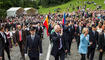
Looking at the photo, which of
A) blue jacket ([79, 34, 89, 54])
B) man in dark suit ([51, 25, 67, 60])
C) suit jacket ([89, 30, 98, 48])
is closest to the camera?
man in dark suit ([51, 25, 67, 60])

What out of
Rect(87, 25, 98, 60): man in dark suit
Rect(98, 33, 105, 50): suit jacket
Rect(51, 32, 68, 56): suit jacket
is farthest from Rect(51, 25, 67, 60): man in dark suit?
Rect(98, 33, 105, 50): suit jacket

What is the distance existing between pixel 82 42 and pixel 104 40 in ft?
3.81

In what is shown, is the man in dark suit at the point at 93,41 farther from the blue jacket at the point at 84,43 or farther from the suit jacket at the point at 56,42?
the suit jacket at the point at 56,42

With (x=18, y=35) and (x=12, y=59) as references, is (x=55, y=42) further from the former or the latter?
(x=12, y=59)

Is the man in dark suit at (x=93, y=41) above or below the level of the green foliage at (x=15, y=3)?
below

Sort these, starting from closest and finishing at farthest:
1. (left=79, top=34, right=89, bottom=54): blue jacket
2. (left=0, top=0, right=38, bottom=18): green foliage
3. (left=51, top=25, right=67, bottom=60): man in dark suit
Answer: (left=51, top=25, right=67, bottom=60): man in dark suit, (left=79, top=34, right=89, bottom=54): blue jacket, (left=0, top=0, right=38, bottom=18): green foliage

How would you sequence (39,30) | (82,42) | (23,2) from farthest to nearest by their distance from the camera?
(23,2) < (39,30) < (82,42)

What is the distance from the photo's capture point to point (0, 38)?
19.0ft

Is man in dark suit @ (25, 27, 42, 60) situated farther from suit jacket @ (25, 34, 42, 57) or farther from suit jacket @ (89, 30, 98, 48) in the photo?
suit jacket @ (89, 30, 98, 48)

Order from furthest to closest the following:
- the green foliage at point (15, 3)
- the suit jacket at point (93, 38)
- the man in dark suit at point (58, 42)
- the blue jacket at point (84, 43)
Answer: the green foliage at point (15, 3) < the suit jacket at point (93, 38) < the blue jacket at point (84, 43) < the man in dark suit at point (58, 42)

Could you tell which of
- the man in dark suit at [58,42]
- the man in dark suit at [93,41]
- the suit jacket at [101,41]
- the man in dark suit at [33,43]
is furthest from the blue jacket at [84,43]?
the man in dark suit at [33,43]

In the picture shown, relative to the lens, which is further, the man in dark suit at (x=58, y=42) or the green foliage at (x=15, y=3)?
the green foliage at (x=15, y=3)

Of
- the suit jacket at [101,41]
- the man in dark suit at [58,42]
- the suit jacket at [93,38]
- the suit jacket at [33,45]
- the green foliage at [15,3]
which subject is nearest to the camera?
the man in dark suit at [58,42]

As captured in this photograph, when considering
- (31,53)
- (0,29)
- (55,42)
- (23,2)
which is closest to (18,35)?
(0,29)
